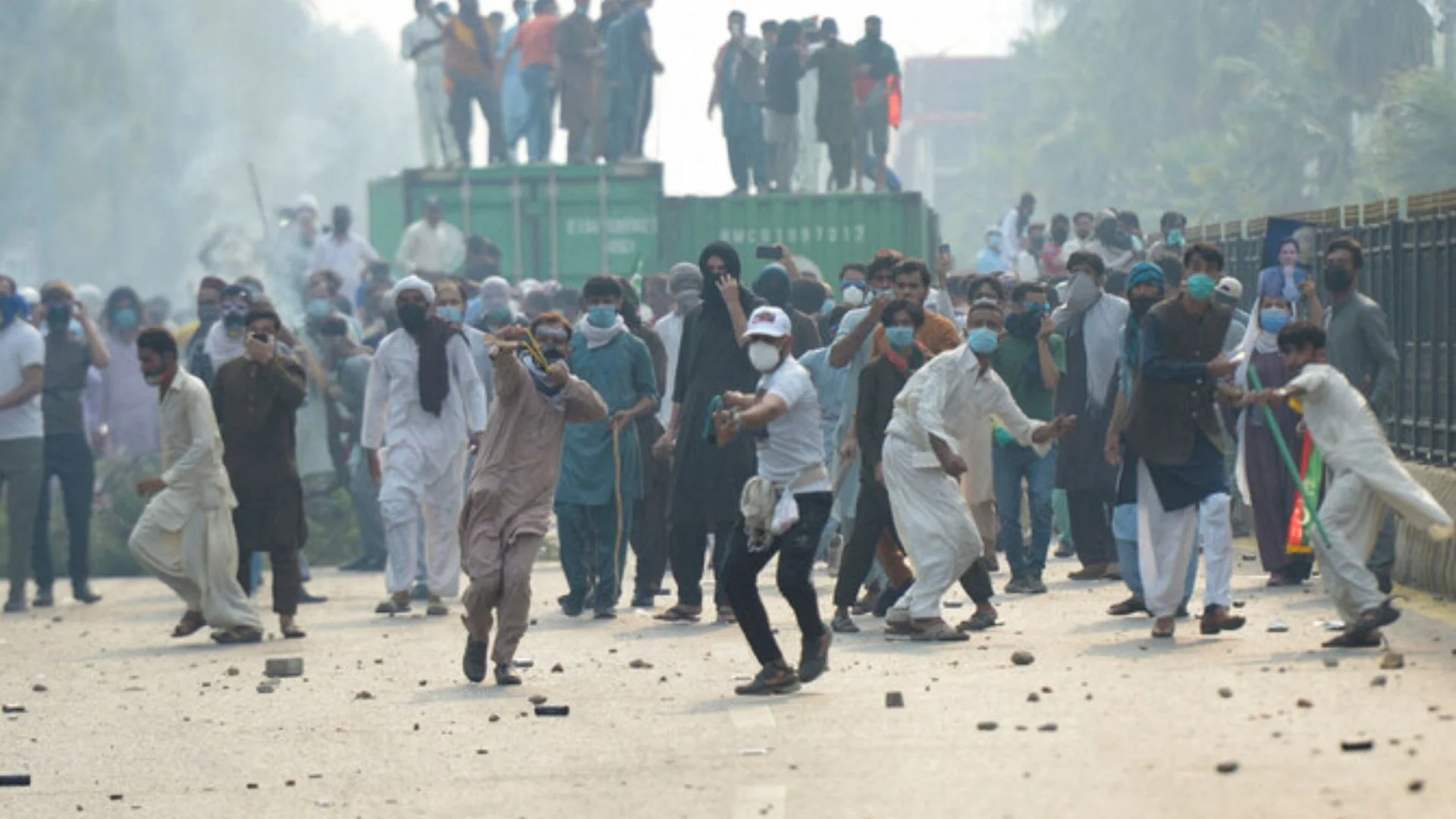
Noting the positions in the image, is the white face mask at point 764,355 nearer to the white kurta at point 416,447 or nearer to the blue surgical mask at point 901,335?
the blue surgical mask at point 901,335

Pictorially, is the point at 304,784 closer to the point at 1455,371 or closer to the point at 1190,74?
the point at 1455,371

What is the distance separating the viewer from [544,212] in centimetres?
2783

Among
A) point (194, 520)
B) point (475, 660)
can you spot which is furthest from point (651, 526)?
point (475, 660)

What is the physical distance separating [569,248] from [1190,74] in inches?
1970

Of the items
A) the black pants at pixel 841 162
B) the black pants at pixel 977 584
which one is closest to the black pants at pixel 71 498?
the black pants at pixel 977 584

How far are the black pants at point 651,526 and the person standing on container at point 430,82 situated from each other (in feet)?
41.6

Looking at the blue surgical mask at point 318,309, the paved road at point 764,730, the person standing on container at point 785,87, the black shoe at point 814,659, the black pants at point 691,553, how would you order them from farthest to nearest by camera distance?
the person standing on container at point 785,87
the blue surgical mask at point 318,309
the black pants at point 691,553
the black shoe at point 814,659
the paved road at point 764,730

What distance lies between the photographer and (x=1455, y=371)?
1497 centimetres

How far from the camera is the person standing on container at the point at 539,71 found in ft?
90.8

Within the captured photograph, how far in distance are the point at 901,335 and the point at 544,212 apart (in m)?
14.8

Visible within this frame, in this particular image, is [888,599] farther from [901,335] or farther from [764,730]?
[764,730]

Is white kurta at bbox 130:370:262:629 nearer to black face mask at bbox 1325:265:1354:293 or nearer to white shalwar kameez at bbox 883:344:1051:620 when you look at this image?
white shalwar kameez at bbox 883:344:1051:620

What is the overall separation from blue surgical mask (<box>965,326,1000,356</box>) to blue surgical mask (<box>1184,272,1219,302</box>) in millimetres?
849

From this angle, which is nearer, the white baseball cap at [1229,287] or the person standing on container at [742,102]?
the white baseball cap at [1229,287]
